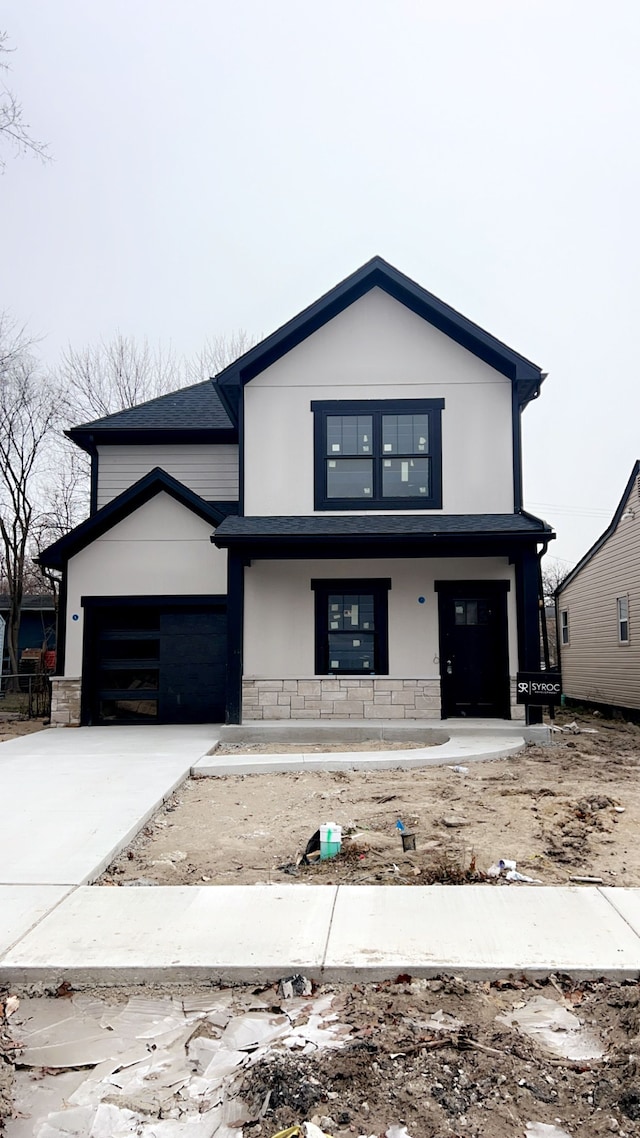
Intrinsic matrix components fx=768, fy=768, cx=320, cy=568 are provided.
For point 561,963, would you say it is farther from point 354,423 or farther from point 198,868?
point 354,423

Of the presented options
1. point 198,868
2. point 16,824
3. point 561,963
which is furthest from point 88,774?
point 561,963

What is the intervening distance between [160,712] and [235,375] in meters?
6.00

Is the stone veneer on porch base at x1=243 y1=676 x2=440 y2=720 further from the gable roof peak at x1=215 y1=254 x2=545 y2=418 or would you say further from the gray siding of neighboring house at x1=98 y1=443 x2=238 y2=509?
the gable roof peak at x1=215 y1=254 x2=545 y2=418

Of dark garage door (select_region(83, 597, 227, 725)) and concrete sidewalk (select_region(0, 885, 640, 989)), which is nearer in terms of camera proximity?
concrete sidewalk (select_region(0, 885, 640, 989))

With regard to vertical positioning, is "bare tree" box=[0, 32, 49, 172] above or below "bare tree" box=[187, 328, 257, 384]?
below

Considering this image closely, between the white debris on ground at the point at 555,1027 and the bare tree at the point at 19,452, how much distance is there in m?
24.8

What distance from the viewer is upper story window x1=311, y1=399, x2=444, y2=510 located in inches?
508

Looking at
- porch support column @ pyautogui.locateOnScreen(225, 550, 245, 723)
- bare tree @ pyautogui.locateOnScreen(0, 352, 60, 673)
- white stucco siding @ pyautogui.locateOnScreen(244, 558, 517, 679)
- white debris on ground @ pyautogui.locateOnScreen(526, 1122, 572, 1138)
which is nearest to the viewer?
white debris on ground @ pyautogui.locateOnScreen(526, 1122, 572, 1138)

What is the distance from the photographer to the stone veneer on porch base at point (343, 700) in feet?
41.3

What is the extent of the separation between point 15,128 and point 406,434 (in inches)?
288

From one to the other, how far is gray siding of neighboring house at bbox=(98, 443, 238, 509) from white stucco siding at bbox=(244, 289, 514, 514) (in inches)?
96.5

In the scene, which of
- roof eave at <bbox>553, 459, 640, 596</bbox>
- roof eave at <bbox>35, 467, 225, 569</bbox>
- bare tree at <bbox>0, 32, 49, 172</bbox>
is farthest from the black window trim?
bare tree at <bbox>0, 32, 49, 172</bbox>

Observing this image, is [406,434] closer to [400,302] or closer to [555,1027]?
[400,302]

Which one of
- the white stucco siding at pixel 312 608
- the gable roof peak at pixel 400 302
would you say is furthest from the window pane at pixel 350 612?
the gable roof peak at pixel 400 302
